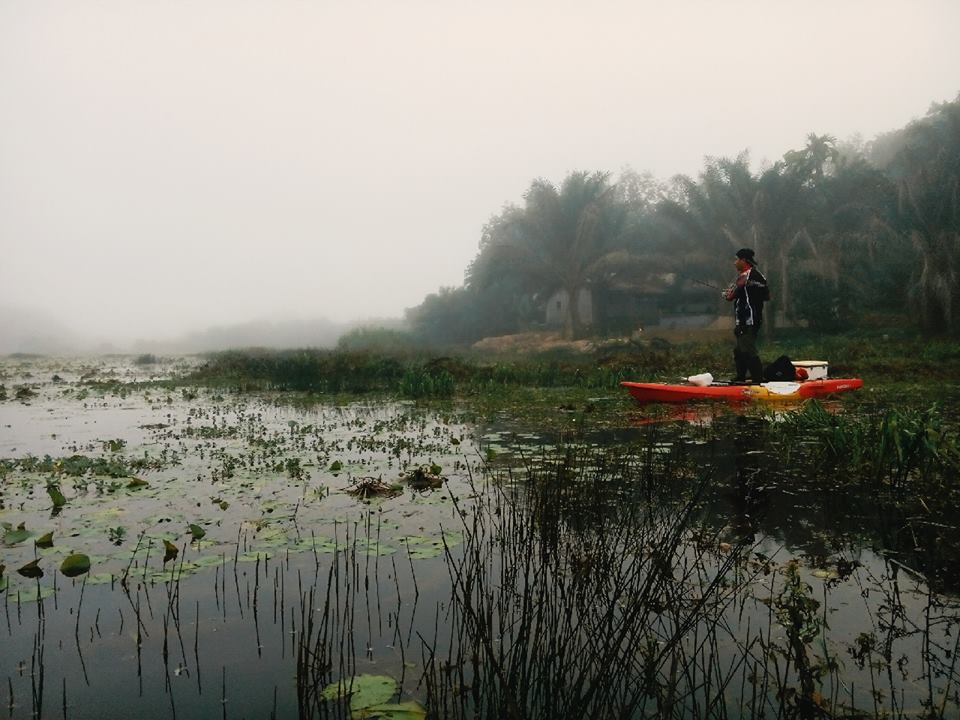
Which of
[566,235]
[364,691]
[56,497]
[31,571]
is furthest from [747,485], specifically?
[566,235]

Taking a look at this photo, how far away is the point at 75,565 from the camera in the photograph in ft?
14.2

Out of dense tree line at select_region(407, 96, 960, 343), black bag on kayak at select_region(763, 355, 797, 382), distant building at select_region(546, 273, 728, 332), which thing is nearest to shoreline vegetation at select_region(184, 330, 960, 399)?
dense tree line at select_region(407, 96, 960, 343)

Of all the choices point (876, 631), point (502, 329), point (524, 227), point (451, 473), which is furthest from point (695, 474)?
point (502, 329)

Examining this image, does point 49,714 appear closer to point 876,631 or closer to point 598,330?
point 876,631

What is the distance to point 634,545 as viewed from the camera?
162 inches

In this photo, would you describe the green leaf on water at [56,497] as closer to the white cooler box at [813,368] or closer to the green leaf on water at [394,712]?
the green leaf on water at [394,712]

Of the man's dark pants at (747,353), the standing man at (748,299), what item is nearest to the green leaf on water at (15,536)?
the standing man at (748,299)

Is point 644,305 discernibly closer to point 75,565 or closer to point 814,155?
point 814,155

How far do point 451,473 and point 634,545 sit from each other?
3.28 metres

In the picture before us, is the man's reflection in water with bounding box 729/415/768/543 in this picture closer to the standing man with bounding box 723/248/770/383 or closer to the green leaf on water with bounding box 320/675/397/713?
the green leaf on water with bounding box 320/675/397/713

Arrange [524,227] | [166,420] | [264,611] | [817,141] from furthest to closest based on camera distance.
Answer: [524,227] < [817,141] < [166,420] < [264,611]

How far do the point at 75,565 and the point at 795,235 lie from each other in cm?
2631

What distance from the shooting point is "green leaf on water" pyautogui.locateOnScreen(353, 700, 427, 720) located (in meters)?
2.73

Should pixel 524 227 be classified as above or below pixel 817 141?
below
